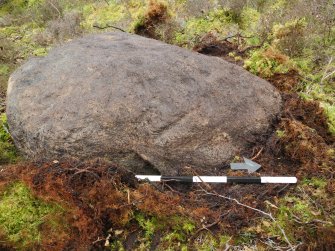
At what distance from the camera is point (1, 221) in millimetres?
3354

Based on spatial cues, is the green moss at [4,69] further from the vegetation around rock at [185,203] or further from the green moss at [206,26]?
the green moss at [206,26]

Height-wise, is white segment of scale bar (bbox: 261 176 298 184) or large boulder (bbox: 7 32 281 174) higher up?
large boulder (bbox: 7 32 281 174)

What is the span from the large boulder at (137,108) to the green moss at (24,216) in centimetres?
62

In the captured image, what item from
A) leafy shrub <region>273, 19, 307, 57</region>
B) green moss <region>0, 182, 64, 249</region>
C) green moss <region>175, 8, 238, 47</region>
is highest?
leafy shrub <region>273, 19, 307, 57</region>

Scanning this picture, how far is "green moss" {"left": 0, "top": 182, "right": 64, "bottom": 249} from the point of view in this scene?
3.27 metres

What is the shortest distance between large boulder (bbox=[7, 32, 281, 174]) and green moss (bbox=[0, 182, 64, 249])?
617 millimetres

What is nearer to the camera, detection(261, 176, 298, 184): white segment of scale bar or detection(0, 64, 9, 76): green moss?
detection(261, 176, 298, 184): white segment of scale bar

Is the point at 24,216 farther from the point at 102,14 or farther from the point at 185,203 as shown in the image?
the point at 102,14

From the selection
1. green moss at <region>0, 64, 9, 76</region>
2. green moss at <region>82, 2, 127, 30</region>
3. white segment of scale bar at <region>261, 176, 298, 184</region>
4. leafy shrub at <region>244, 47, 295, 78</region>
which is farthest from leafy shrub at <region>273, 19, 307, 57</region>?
green moss at <region>0, 64, 9, 76</region>

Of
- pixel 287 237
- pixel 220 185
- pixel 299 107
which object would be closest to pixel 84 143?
pixel 220 185

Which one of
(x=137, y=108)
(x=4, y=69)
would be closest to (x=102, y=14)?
(x=4, y=69)

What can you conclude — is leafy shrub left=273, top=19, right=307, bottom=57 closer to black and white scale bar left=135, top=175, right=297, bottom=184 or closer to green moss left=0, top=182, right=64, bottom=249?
black and white scale bar left=135, top=175, right=297, bottom=184

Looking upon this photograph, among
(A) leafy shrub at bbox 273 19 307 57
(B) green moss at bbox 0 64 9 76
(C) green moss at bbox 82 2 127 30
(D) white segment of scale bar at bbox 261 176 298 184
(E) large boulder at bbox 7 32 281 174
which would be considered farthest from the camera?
(C) green moss at bbox 82 2 127 30

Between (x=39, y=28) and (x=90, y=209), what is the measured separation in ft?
25.1
